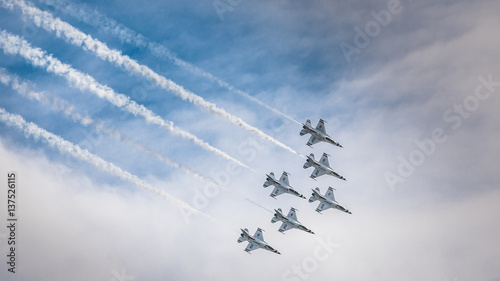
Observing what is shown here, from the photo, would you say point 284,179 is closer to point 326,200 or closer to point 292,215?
point 292,215

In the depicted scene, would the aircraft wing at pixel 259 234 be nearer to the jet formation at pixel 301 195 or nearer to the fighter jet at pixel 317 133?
the jet formation at pixel 301 195

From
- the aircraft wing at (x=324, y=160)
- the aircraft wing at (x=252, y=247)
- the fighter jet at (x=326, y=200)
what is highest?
the aircraft wing at (x=324, y=160)

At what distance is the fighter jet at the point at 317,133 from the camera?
112688 mm

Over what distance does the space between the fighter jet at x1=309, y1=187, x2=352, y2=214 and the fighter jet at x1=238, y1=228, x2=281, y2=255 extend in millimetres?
11381

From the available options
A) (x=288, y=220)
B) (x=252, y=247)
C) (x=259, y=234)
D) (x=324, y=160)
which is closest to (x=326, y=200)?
(x=324, y=160)

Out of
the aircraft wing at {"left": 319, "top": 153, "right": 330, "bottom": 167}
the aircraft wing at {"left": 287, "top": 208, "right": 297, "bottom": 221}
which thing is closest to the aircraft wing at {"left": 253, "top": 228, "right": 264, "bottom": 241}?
the aircraft wing at {"left": 287, "top": 208, "right": 297, "bottom": 221}

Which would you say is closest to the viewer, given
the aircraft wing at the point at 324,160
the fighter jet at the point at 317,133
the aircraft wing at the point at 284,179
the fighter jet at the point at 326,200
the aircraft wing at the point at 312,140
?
the fighter jet at the point at 317,133

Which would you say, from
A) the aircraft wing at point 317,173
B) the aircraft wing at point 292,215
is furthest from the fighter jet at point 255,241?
the aircraft wing at point 317,173

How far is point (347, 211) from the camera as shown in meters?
122

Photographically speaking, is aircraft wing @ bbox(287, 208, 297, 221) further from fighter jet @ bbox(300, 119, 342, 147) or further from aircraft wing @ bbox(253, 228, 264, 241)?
fighter jet @ bbox(300, 119, 342, 147)

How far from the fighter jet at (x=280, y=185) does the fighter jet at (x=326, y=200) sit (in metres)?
3.36

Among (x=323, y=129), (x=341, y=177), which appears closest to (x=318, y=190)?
(x=341, y=177)

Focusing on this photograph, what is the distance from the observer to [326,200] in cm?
12012

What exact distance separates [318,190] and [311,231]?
25.6 ft
